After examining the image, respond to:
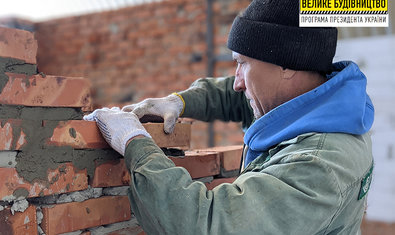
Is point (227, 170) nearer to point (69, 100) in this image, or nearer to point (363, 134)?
point (363, 134)

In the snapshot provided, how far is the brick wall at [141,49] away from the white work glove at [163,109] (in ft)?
9.28

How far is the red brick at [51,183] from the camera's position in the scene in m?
1.15

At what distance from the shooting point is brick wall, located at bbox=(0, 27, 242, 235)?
117cm

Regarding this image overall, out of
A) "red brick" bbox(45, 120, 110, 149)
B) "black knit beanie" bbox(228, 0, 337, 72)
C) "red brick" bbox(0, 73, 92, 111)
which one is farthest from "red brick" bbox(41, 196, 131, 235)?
"black knit beanie" bbox(228, 0, 337, 72)

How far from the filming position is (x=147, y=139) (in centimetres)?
124

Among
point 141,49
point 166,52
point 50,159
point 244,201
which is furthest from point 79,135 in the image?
point 141,49

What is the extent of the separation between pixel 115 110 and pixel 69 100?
0.16m

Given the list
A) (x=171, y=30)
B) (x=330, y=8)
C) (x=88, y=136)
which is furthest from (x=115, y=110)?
(x=171, y=30)

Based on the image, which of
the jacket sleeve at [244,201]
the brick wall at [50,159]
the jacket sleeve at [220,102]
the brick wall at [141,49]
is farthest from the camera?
the brick wall at [141,49]

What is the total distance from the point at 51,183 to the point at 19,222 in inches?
5.4

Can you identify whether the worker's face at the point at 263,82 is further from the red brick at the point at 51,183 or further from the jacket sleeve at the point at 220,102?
the red brick at the point at 51,183

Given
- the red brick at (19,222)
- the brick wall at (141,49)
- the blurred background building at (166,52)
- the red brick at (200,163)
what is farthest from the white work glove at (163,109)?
the brick wall at (141,49)

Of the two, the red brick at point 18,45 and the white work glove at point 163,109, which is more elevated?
the red brick at point 18,45

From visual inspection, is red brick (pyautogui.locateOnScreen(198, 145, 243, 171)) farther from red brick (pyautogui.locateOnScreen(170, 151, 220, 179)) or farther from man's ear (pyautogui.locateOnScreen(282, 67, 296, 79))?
man's ear (pyautogui.locateOnScreen(282, 67, 296, 79))
